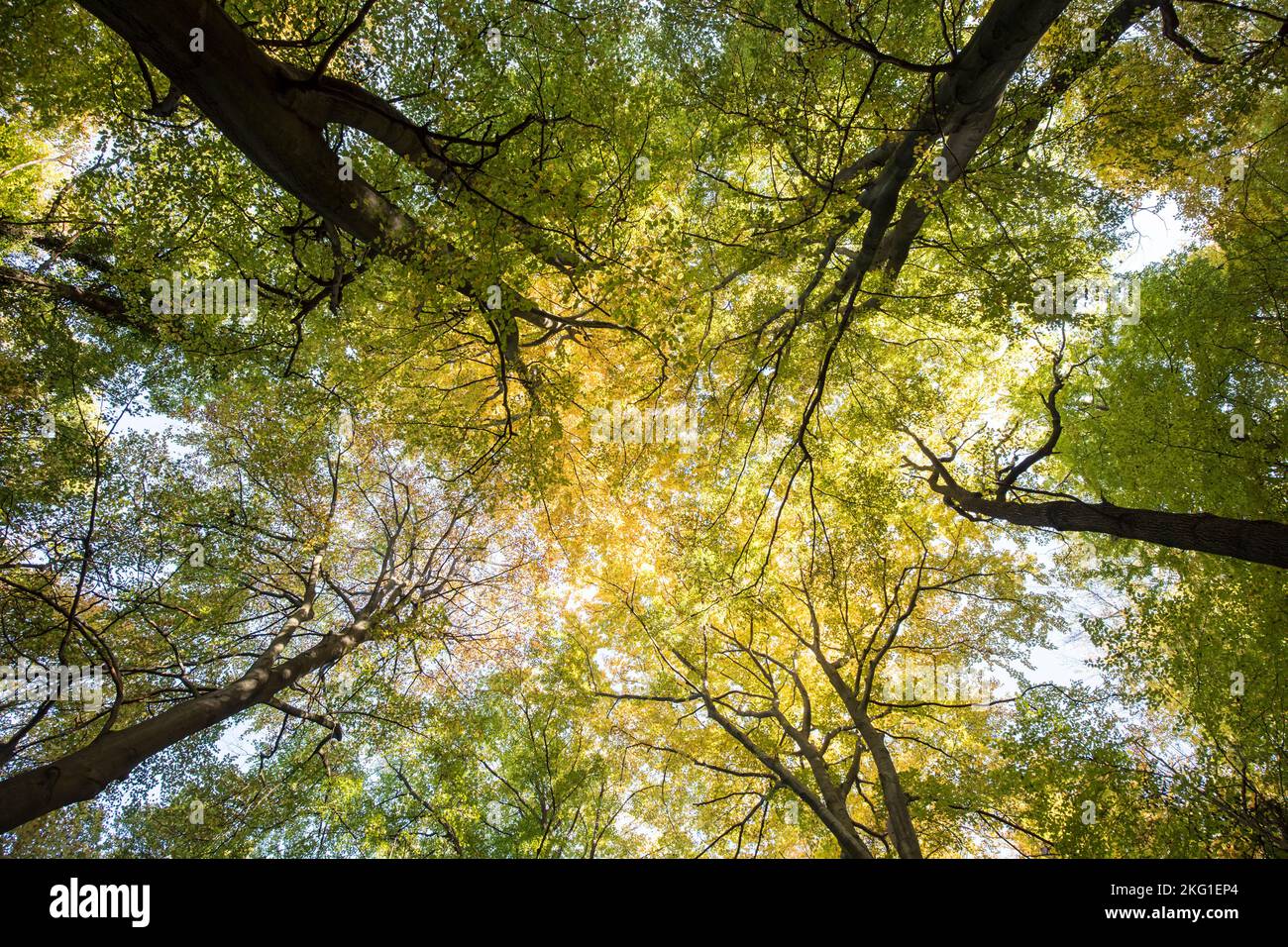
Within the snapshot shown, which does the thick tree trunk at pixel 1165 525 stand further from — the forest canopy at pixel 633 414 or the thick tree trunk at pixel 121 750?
the thick tree trunk at pixel 121 750

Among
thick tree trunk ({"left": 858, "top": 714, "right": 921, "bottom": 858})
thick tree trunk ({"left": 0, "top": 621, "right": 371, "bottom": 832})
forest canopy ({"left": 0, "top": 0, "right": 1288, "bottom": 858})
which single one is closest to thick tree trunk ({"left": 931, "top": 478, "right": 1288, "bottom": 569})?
forest canopy ({"left": 0, "top": 0, "right": 1288, "bottom": 858})

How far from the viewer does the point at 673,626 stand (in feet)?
32.4

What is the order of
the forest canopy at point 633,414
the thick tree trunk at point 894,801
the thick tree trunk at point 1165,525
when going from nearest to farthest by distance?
the thick tree trunk at point 1165,525 → the forest canopy at point 633,414 → the thick tree trunk at point 894,801

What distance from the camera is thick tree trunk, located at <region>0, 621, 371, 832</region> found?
4.57 m

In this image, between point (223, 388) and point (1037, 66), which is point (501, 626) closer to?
point (223, 388)

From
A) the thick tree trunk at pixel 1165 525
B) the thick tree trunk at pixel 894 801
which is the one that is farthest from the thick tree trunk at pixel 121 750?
the thick tree trunk at pixel 1165 525

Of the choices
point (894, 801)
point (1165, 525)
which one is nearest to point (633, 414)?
point (894, 801)

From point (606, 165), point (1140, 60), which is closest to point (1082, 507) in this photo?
point (1140, 60)

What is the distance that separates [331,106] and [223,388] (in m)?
7.38

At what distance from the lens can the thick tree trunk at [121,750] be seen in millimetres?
4566

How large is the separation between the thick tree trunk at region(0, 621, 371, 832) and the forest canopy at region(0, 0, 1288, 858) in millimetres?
56

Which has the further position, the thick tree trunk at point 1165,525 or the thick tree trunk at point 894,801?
the thick tree trunk at point 894,801

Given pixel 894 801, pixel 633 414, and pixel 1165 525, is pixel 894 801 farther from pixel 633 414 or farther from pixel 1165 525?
pixel 633 414

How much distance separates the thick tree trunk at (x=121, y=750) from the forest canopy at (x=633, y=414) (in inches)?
2.2
